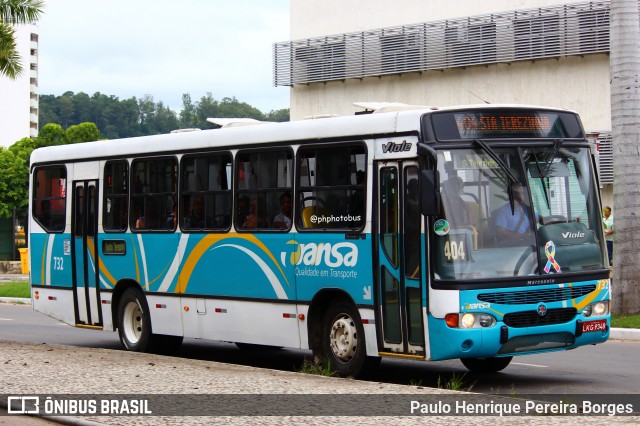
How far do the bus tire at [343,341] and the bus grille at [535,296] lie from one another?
1.77 metres

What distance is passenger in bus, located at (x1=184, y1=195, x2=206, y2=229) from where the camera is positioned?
54.5ft

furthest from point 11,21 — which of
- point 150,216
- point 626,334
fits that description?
point 626,334

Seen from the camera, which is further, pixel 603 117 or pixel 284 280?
pixel 603 117

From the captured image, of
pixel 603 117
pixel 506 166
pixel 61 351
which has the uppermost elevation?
pixel 603 117

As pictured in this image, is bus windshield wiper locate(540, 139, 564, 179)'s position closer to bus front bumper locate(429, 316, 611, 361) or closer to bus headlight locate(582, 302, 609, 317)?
bus headlight locate(582, 302, 609, 317)

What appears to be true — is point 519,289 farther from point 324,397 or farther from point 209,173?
point 209,173

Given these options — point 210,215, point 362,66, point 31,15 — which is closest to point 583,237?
point 210,215

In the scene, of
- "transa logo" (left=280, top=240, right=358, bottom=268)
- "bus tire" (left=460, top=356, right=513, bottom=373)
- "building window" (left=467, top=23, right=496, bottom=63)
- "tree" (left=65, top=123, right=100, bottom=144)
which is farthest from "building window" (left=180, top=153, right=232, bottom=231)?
"tree" (left=65, top=123, right=100, bottom=144)

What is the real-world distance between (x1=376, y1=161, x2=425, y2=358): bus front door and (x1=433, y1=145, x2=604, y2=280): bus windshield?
391mm

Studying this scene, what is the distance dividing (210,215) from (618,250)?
845cm

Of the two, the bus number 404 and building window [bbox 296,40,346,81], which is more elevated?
building window [bbox 296,40,346,81]

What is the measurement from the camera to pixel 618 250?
21.6m

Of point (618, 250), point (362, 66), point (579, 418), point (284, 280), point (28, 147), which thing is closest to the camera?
point (579, 418)

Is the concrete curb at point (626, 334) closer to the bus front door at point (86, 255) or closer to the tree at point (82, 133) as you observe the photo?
the bus front door at point (86, 255)
